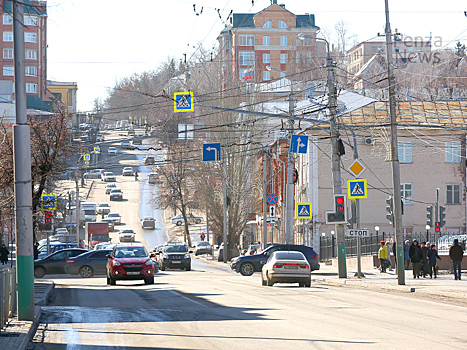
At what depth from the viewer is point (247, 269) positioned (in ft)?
122

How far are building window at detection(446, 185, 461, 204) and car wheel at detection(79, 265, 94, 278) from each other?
28.5m

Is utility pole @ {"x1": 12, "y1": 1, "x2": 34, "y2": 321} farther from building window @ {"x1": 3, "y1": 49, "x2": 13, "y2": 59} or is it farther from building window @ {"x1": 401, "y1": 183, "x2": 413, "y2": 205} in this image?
building window @ {"x1": 3, "y1": 49, "x2": 13, "y2": 59}

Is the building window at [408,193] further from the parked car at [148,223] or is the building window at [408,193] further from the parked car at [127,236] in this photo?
the parked car at [148,223]

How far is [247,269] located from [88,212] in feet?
178

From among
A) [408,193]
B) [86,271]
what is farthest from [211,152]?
[408,193]

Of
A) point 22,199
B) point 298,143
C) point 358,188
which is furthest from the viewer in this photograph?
point 298,143

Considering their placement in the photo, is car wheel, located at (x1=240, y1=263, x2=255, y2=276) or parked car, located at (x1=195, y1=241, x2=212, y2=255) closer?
car wheel, located at (x1=240, y1=263, x2=255, y2=276)

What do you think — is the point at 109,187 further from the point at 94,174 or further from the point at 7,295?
the point at 7,295

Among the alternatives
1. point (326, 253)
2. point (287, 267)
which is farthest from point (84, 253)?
point (326, 253)

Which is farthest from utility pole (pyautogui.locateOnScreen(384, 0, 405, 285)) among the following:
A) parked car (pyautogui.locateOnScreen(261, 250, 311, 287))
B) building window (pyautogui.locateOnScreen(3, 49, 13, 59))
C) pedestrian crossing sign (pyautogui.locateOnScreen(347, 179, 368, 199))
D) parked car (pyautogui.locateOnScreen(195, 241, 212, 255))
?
building window (pyautogui.locateOnScreen(3, 49, 13, 59))

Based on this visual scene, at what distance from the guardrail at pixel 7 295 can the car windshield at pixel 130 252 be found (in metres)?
15.0

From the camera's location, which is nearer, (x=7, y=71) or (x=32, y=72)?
(x=7, y=71)

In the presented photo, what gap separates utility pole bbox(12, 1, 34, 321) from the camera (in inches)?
502

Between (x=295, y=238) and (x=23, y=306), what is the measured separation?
159 feet
